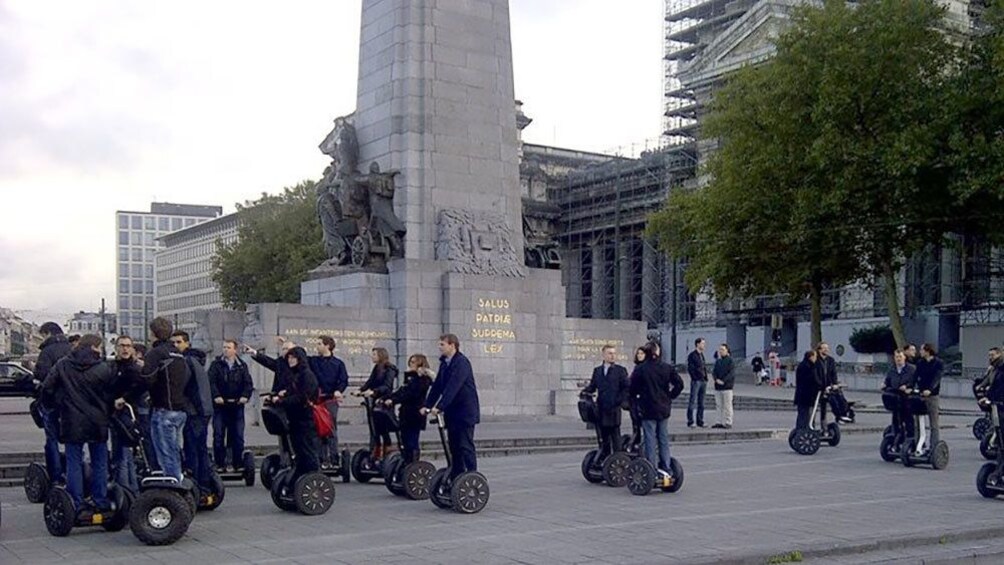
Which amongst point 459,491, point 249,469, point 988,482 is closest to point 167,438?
point 459,491

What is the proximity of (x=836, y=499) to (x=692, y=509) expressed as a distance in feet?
7.13

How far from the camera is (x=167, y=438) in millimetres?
11531

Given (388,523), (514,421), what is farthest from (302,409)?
(514,421)

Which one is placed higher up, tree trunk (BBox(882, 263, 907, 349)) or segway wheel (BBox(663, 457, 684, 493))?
tree trunk (BBox(882, 263, 907, 349))

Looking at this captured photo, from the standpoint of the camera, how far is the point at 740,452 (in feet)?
68.8

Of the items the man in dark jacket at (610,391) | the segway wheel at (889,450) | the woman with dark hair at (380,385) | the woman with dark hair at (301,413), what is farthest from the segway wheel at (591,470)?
the segway wheel at (889,450)

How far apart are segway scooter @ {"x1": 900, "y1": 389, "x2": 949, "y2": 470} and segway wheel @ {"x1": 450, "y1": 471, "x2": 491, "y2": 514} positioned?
26.5 feet

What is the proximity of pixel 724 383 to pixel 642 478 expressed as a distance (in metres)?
11.0

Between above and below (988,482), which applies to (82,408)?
above

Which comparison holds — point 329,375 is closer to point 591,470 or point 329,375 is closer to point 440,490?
point 440,490

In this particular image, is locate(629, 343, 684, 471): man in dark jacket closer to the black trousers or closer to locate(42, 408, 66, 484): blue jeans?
the black trousers

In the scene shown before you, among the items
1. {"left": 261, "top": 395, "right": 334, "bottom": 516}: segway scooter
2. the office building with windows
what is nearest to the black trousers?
{"left": 261, "top": 395, "right": 334, "bottom": 516}: segway scooter

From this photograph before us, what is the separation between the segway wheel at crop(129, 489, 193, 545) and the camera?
10.8 meters

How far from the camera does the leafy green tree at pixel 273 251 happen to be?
57688 millimetres
